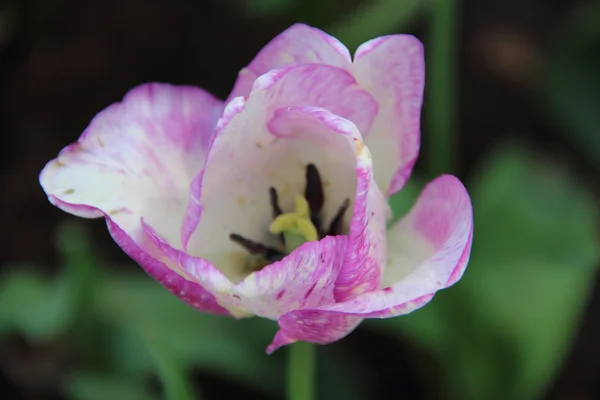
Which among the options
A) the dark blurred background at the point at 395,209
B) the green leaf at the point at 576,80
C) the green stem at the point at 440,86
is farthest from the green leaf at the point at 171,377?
the green leaf at the point at 576,80

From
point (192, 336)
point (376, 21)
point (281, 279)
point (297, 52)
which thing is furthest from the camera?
point (376, 21)

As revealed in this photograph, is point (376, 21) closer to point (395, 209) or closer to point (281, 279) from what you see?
point (395, 209)

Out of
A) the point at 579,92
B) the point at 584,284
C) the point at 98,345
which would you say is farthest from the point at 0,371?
the point at 579,92

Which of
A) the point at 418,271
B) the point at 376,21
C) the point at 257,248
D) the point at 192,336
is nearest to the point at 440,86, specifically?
the point at 376,21

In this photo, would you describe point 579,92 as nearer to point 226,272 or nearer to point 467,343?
point 467,343

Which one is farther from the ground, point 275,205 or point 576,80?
point 275,205

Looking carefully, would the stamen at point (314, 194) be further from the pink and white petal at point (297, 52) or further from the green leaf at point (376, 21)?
the green leaf at point (376, 21)

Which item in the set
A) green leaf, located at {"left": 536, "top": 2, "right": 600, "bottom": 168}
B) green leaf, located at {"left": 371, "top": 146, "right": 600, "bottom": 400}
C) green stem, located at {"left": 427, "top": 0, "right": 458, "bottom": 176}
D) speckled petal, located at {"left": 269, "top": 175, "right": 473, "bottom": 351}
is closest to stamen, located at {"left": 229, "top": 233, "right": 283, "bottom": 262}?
speckled petal, located at {"left": 269, "top": 175, "right": 473, "bottom": 351}
